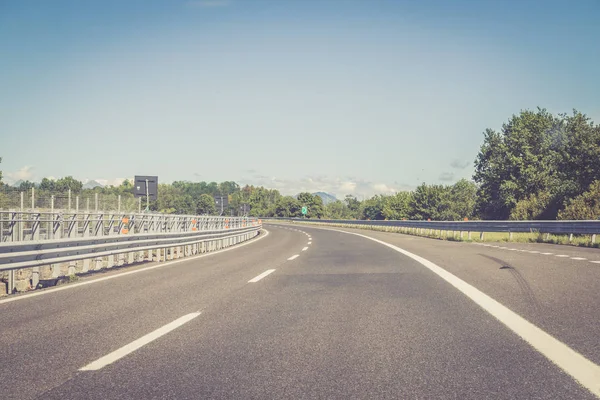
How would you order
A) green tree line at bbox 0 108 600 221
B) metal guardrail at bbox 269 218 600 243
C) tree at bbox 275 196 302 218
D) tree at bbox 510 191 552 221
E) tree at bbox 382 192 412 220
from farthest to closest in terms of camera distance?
tree at bbox 275 196 302 218 < tree at bbox 382 192 412 220 < tree at bbox 510 191 552 221 < green tree line at bbox 0 108 600 221 < metal guardrail at bbox 269 218 600 243

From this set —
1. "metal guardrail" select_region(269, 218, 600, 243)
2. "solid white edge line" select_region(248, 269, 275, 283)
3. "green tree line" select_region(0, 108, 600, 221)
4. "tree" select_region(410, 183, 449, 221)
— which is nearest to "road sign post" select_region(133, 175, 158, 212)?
"green tree line" select_region(0, 108, 600, 221)

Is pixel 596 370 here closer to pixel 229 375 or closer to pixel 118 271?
pixel 229 375

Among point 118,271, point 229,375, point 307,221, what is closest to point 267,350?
point 229,375

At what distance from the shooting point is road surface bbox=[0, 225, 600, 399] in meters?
3.67

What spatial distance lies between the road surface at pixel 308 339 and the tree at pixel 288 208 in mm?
172346

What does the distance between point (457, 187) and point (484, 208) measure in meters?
113

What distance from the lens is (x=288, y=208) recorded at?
614ft

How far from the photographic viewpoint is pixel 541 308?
653cm

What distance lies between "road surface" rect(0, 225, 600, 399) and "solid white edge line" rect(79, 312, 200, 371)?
0.6 inches

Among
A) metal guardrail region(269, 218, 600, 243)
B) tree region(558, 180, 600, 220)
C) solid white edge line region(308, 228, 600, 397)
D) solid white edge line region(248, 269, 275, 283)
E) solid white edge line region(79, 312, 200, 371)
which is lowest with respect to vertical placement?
solid white edge line region(248, 269, 275, 283)

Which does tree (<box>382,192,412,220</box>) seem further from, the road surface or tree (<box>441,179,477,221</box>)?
the road surface

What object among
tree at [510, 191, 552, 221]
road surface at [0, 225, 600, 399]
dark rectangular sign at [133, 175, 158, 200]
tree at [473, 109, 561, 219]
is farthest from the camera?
tree at [473, 109, 561, 219]

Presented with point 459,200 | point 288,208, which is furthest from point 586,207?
point 288,208

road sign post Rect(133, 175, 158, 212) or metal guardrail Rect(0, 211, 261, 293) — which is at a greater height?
road sign post Rect(133, 175, 158, 212)
